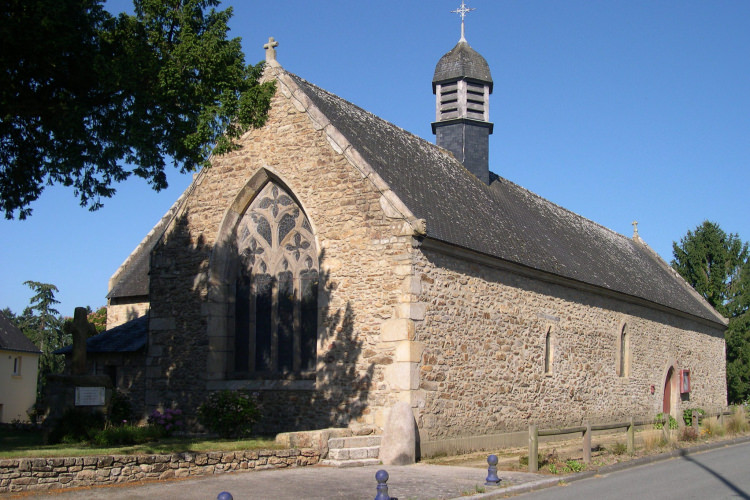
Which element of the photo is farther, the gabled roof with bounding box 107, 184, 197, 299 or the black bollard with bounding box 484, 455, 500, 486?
the gabled roof with bounding box 107, 184, 197, 299

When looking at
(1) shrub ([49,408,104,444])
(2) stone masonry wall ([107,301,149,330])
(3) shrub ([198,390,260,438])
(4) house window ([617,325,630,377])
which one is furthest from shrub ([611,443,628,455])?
(2) stone masonry wall ([107,301,149,330])

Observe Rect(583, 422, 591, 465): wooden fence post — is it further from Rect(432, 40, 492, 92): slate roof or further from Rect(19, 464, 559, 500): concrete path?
Rect(432, 40, 492, 92): slate roof

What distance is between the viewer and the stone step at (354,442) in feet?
45.1

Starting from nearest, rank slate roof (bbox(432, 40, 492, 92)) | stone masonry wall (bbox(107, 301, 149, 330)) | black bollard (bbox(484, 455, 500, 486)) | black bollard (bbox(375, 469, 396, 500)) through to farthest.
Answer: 1. black bollard (bbox(375, 469, 396, 500))
2. black bollard (bbox(484, 455, 500, 486))
3. stone masonry wall (bbox(107, 301, 149, 330))
4. slate roof (bbox(432, 40, 492, 92))

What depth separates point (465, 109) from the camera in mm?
24484

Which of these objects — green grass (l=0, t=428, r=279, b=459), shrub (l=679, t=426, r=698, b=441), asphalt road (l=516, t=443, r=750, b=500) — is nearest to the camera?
asphalt road (l=516, t=443, r=750, b=500)

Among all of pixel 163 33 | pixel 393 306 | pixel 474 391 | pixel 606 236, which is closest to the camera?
pixel 163 33

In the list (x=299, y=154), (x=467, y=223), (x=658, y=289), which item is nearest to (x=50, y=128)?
(x=299, y=154)

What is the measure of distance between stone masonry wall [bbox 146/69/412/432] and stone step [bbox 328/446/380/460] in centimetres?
100

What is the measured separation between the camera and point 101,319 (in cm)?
3200

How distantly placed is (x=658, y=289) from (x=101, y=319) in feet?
73.7

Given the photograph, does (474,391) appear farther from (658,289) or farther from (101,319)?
(101,319)

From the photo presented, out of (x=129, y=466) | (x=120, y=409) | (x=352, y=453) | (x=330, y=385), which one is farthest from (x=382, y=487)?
(x=120, y=409)

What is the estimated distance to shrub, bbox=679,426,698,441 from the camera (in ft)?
62.4
